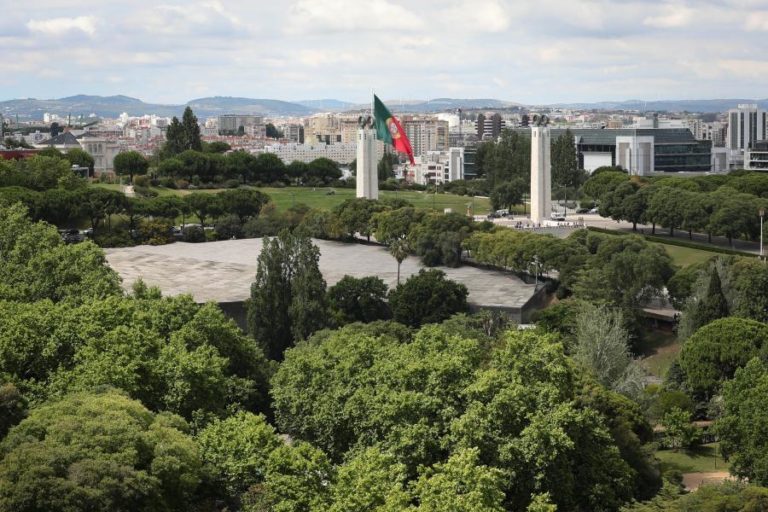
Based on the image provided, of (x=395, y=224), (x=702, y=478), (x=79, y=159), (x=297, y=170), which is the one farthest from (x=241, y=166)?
(x=702, y=478)

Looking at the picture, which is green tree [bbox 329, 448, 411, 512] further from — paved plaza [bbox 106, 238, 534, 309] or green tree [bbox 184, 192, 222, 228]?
green tree [bbox 184, 192, 222, 228]

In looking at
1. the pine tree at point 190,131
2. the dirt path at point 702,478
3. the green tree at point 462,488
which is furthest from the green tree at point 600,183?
the green tree at point 462,488

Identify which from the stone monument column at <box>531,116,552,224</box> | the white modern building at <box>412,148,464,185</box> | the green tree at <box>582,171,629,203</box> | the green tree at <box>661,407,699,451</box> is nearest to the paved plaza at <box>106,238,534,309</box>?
the stone monument column at <box>531,116,552,224</box>

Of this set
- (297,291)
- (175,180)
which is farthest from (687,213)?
(175,180)

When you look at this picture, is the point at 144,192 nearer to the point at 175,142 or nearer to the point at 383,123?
the point at 383,123

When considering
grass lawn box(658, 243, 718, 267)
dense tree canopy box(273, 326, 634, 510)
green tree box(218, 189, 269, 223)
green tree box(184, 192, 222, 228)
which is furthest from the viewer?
green tree box(218, 189, 269, 223)

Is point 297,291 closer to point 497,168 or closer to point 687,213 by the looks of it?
point 687,213
